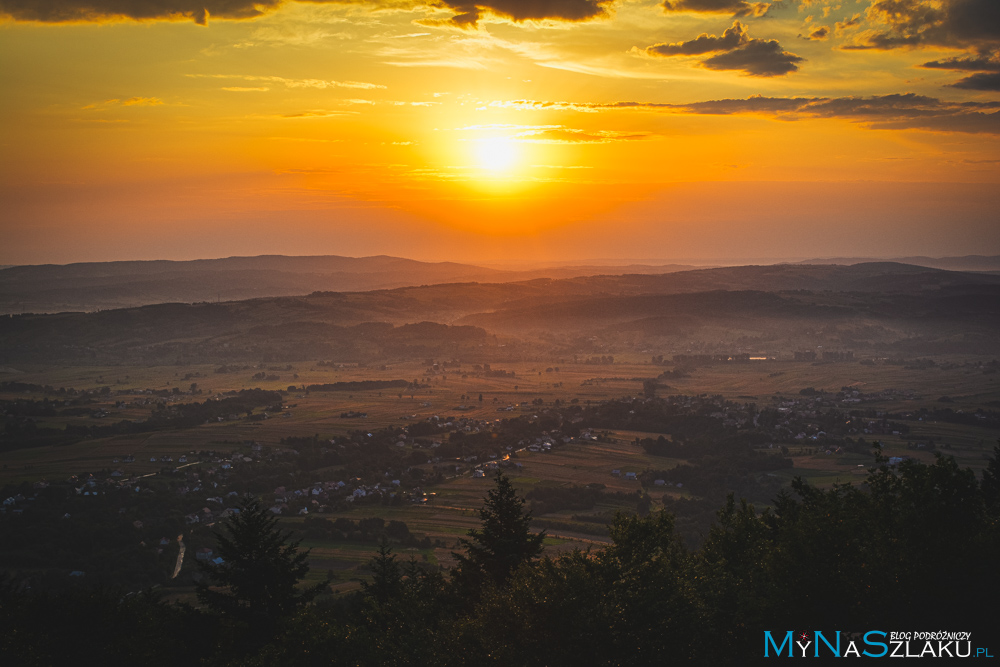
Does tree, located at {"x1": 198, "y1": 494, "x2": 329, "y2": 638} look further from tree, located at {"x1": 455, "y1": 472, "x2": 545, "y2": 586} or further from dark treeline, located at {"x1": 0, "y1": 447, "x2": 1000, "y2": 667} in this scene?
tree, located at {"x1": 455, "y1": 472, "x2": 545, "y2": 586}

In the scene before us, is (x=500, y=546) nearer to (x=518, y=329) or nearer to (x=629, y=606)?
(x=629, y=606)

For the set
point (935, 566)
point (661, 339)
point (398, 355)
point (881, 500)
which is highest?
point (661, 339)

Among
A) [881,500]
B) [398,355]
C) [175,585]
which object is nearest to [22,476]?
[175,585]

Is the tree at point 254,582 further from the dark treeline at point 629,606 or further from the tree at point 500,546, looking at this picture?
the tree at point 500,546

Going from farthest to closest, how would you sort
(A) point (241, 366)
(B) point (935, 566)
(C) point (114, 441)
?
(A) point (241, 366)
(C) point (114, 441)
(B) point (935, 566)

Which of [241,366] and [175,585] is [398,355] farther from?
[175,585]

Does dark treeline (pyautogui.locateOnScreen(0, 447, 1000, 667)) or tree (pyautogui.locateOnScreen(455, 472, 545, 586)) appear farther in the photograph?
tree (pyautogui.locateOnScreen(455, 472, 545, 586))

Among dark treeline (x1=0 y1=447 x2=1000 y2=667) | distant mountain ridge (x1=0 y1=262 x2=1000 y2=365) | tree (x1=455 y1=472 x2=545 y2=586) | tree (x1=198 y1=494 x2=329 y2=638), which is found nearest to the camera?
dark treeline (x1=0 y1=447 x2=1000 y2=667)

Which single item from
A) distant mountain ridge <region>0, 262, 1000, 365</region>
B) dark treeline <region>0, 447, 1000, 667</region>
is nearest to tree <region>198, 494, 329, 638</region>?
dark treeline <region>0, 447, 1000, 667</region>
